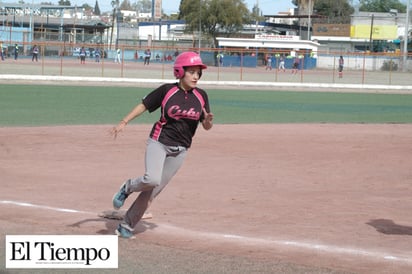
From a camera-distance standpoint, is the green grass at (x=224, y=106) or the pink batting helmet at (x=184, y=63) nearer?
the pink batting helmet at (x=184, y=63)

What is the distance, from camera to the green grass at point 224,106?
79.5 ft

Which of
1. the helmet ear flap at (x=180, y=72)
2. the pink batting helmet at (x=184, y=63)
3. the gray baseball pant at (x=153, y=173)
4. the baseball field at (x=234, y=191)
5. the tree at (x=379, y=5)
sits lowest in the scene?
the baseball field at (x=234, y=191)

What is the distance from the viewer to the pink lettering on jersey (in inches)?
318

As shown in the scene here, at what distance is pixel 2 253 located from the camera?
7.47 metres

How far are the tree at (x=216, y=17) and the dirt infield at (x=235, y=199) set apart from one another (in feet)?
250

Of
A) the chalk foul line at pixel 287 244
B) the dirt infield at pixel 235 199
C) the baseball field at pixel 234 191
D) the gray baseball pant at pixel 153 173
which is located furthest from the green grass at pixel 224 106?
the gray baseball pant at pixel 153 173

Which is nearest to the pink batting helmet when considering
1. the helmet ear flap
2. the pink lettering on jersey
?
the helmet ear flap

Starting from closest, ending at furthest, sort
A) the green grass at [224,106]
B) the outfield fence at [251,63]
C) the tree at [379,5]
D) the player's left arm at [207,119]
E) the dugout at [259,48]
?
the player's left arm at [207,119] < the green grass at [224,106] < the outfield fence at [251,63] < the dugout at [259,48] < the tree at [379,5]

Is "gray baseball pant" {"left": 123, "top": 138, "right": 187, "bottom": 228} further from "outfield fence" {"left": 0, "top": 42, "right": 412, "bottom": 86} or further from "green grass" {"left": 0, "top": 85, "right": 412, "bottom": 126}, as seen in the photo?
"outfield fence" {"left": 0, "top": 42, "right": 412, "bottom": 86}

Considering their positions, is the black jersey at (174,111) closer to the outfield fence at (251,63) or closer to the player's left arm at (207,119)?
the player's left arm at (207,119)

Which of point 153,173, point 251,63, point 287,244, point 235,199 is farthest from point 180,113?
point 251,63

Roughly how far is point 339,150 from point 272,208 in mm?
7272

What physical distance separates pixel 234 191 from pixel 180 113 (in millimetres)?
4290

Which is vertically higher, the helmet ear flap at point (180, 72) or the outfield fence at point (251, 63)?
the helmet ear flap at point (180, 72)
